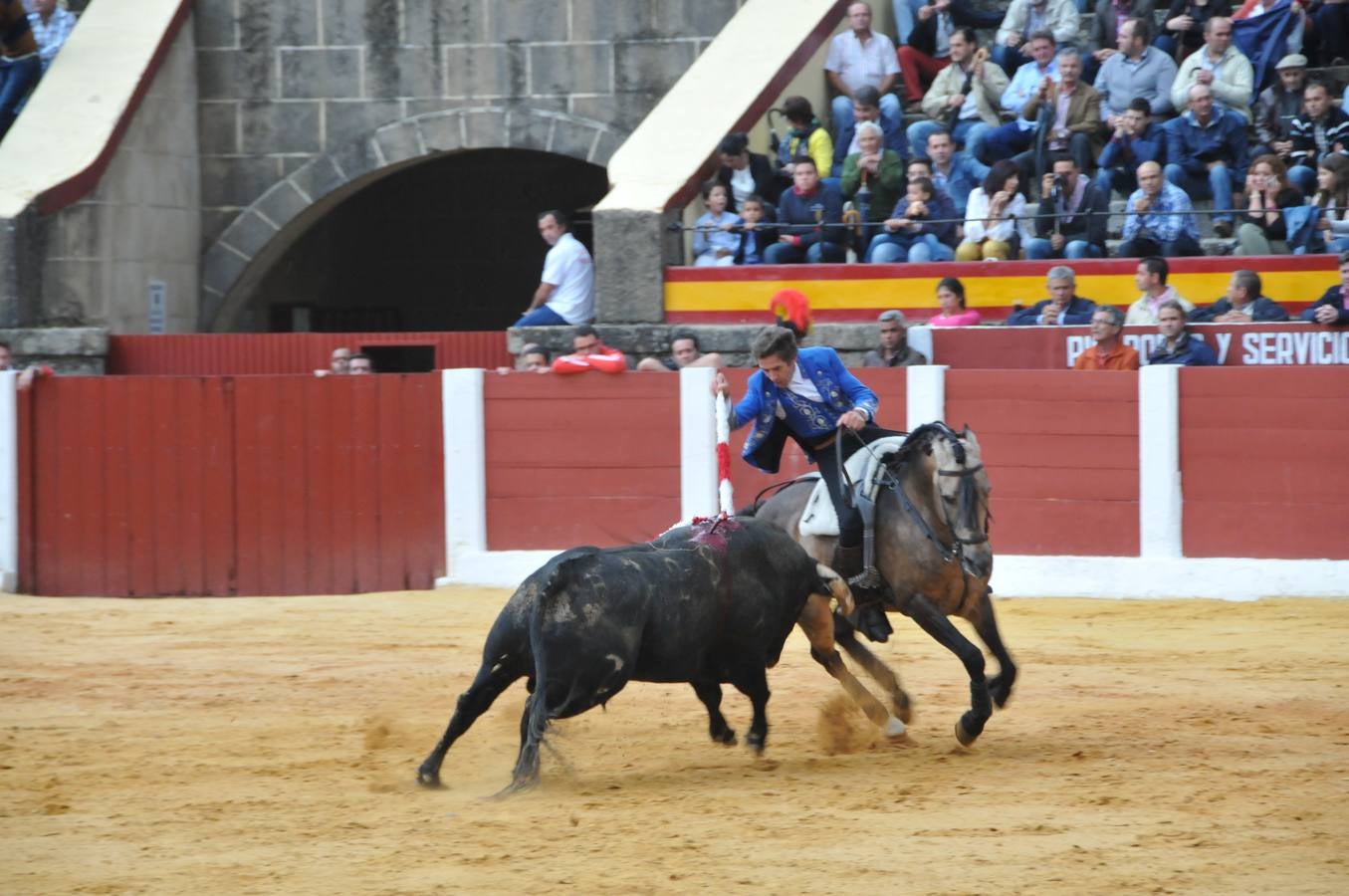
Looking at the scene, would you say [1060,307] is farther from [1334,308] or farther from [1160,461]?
[1334,308]

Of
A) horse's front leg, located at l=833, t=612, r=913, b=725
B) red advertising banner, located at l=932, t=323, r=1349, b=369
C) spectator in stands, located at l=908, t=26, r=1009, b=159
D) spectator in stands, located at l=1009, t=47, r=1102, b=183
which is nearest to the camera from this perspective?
horse's front leg, located at l=833, t=612, r=913, b=725

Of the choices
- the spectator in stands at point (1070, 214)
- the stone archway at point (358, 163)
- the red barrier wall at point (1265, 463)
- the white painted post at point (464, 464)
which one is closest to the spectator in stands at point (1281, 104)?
the spectator in stands at point (1070, 214)

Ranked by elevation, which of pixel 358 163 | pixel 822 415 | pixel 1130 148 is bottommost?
pixel 822 415

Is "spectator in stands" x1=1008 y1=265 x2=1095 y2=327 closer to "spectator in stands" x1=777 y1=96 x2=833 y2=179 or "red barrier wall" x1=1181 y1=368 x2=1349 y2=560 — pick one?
"red barrier wall" x1=1181 y1=368 x2=1349 y2=560

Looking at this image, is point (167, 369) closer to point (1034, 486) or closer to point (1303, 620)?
point (1034, 486)

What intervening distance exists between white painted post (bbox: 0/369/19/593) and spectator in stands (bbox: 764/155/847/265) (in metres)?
4.94

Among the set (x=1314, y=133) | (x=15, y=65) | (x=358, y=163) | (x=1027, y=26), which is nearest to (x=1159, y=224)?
(x=1314, y=133)

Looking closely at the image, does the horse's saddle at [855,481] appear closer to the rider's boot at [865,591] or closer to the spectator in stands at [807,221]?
the rider's boot at [865,591]

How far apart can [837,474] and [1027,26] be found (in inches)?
274

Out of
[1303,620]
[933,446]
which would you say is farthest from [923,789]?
[1303,620]

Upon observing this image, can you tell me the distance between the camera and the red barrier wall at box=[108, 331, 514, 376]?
1288 centimetres

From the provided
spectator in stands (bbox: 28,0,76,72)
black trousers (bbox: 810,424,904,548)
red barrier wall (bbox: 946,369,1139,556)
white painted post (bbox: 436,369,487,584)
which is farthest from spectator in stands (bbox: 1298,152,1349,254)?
spectator in stands (bbox: 28,0,76,72)

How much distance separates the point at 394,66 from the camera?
15031mm

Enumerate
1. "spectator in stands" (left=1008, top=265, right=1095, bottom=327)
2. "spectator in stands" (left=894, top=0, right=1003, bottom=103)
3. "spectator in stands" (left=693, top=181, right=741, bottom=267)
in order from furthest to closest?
1. "spectator in stands" (left=894, top=0, right=1003, bottom=103)
2. "spectator in stands" (left=693, top=181, right=741, bottom=267)
3. "spectator in stands" (left=1008, top=265, right=1095, bottom=327)
